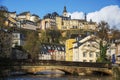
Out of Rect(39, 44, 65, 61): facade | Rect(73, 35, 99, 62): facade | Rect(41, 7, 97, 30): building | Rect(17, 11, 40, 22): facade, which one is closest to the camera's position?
Rect(73, 35, 99, 62): facade

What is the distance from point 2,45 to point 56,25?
152808 mm

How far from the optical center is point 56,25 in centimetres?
18725

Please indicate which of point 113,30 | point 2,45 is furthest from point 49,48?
point 2,45

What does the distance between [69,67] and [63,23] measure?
12921 centimetres

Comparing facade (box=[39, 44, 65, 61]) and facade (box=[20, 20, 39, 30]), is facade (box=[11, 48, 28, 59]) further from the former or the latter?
facade (box=[20, 20, 39, 30])

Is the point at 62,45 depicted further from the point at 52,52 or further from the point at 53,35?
the point at 53,35

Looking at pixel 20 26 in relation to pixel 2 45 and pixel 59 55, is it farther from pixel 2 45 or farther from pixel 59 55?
pixel 2 45

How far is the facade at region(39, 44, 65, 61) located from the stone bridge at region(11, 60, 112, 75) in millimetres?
50034

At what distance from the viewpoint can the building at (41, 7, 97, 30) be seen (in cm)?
18162

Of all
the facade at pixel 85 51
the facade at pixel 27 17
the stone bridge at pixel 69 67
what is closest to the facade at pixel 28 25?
the facade at pixel 27 17

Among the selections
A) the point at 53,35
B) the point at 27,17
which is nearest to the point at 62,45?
the point at 53,35

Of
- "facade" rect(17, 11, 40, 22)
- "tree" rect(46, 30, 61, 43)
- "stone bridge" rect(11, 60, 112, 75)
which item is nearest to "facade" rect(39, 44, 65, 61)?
"tree" rect(46, 30, 61, 43)

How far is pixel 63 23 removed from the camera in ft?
623

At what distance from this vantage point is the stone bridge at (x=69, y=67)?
5925 cm
